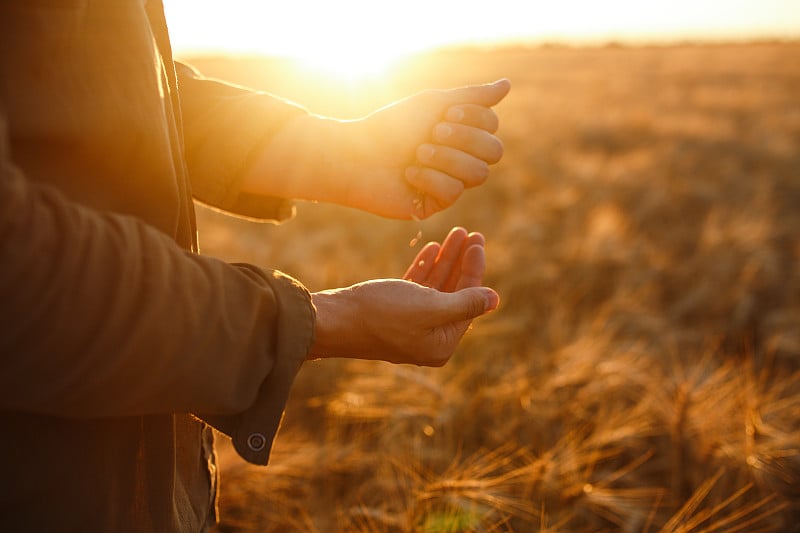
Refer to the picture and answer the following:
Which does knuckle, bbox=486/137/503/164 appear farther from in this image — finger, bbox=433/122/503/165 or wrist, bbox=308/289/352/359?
wrist, bbox=308/289/352/359

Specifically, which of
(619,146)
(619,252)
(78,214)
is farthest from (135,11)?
(619,146)

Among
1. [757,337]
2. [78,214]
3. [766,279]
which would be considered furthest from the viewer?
[766,279]

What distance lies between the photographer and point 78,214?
1.78ft

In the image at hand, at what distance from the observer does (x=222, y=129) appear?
40.3 inches

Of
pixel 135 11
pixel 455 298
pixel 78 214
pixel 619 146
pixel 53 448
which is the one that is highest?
pixel 135 11

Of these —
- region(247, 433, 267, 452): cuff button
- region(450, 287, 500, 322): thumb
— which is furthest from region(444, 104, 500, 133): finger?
region(247, 433, 267, 452): cuff button

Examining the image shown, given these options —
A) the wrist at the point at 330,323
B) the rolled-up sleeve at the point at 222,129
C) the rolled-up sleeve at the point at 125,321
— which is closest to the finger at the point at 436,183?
the rolled-up sleeve at the point at 222,129

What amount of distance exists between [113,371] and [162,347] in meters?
0.04

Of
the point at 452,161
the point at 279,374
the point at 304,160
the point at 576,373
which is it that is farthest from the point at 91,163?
the point at 576,373

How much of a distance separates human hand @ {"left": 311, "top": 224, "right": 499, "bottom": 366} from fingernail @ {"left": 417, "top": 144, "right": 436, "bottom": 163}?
27 centimetres

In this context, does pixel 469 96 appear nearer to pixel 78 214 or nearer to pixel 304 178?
pixel 304 178

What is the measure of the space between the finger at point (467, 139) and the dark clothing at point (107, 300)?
0.43 metres

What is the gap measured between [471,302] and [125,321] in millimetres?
457

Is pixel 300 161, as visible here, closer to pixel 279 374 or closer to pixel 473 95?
pixel 473 95
